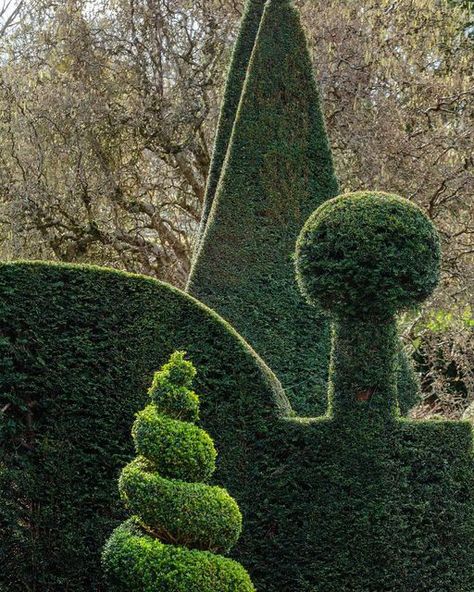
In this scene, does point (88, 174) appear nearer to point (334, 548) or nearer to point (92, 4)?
point (92, 4)

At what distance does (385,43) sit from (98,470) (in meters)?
8.52

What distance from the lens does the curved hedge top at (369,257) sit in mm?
4859

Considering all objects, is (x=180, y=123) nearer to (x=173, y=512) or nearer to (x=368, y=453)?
(x=368, y=453)

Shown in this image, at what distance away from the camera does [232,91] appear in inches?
309

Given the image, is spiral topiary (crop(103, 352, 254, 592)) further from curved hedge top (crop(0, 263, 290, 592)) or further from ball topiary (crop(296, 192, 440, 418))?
ball topiary (crop(296, 192, 440, 418))

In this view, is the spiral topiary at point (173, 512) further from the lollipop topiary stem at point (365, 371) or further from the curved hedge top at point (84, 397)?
the lollipop topiary stem at point (365, 371)

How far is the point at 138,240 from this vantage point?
43.7 ft

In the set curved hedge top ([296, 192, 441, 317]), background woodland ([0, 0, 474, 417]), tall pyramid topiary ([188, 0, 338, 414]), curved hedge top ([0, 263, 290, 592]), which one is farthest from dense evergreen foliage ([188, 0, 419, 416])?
background woodland ([0, 0, 474, 417])

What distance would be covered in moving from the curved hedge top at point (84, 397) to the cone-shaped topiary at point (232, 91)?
240cm

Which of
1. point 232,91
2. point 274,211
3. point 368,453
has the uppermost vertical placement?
point 232,91

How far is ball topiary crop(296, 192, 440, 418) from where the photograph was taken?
16.0 feet

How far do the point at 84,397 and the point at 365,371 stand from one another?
5.06 ft

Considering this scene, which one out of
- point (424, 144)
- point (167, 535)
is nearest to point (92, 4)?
point (424, 144)

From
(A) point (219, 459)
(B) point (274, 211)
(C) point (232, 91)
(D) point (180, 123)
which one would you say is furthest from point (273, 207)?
(D) point (180, 123)
